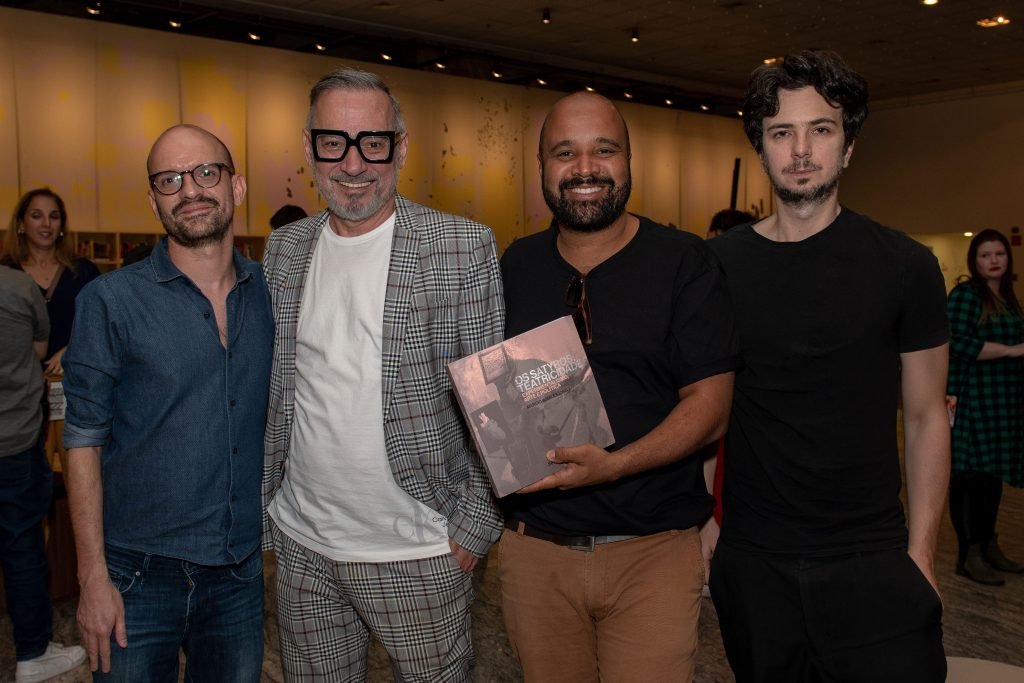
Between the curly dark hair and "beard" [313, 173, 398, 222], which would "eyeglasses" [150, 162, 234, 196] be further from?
the curly dark hair

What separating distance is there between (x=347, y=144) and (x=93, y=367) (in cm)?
71

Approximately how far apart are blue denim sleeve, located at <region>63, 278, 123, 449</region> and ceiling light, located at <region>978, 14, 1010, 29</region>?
10382 millimetres

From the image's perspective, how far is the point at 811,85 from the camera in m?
1.99

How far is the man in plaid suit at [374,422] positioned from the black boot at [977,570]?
11.6 ft

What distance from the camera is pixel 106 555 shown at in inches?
78.4

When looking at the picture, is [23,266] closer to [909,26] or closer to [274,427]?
[274,427]

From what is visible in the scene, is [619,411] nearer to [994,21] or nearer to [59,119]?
[59,119]

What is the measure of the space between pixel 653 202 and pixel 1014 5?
5077 millimetres

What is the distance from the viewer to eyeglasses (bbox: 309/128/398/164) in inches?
81.7

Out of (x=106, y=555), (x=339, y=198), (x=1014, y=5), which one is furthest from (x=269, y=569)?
(x=1014, y=5)

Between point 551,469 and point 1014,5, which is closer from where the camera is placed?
point 551,469

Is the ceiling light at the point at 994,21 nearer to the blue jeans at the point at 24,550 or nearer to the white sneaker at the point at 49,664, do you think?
the blue jeans at the point at 24,550

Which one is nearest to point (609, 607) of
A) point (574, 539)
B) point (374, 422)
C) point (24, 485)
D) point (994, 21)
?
point (574, 539)

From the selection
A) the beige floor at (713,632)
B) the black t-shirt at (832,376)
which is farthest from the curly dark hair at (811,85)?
the beige floor at (713,632)
